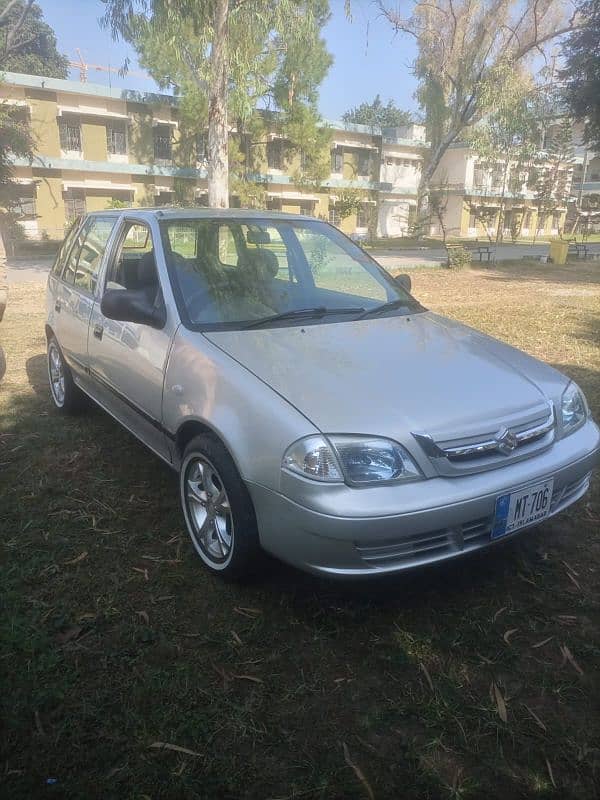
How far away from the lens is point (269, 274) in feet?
11.7

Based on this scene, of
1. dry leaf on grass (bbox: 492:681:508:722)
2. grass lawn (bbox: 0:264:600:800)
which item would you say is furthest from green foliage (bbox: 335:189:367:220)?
dry leaf on grass (bbox: 492:681:508:722)

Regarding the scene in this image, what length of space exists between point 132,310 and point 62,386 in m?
2.07

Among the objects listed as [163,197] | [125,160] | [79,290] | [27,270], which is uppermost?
[125,160]

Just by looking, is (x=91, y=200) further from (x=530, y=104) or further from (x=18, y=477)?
Answer: (x=18, y=477)

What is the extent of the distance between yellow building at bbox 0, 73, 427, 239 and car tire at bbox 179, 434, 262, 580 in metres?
28.8

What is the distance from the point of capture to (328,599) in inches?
106

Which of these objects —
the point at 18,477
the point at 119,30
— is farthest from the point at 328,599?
the point at 119,30

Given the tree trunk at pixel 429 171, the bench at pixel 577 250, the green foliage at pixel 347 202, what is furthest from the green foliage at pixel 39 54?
the bench at pixel 577 250

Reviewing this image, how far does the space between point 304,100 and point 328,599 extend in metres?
33.9

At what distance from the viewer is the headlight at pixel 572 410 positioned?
2.84 m

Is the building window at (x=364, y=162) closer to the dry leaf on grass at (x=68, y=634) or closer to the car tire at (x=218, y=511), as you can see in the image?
the car tire at (x=218, y=511)

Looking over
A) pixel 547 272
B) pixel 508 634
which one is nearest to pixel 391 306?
pixel 508 634

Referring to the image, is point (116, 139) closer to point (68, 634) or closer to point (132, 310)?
point (132, 310)

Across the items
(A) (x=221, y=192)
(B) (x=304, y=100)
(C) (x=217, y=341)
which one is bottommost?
(C) (x=217, y=341)
